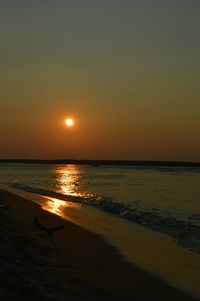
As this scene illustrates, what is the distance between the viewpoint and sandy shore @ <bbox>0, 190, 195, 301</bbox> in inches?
300

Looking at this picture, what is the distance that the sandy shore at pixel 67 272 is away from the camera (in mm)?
7629

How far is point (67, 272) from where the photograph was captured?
29.9ft

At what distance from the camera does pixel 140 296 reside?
8125 mm

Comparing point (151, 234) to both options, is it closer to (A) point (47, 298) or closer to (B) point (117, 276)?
(B) point (117, 276)

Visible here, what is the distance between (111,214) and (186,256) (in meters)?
11.2

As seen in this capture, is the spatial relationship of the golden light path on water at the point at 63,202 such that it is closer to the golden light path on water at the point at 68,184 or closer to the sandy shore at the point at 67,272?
the golden light path on water at the point at 68,184

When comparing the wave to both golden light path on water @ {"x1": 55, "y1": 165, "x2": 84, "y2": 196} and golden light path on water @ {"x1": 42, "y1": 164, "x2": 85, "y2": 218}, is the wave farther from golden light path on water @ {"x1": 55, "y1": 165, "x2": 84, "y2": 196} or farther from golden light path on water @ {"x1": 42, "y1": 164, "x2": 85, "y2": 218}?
golden light path on water @ {"x1": 55, "y1": 165, "x2": 84, "y2": 196}

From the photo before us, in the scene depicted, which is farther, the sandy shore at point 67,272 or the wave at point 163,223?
the wave at point 163,223

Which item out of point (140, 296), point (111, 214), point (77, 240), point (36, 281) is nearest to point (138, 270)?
point (140, 296)

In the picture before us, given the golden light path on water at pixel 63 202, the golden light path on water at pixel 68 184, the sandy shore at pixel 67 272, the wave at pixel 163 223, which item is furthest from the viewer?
the golden light path on water at pixel 68 184

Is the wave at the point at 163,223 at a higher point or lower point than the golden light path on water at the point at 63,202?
lower

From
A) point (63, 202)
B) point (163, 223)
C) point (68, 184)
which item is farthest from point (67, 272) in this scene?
point (68, 184)

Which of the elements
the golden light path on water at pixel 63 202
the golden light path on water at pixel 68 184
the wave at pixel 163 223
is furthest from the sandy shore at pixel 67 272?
the golden light path on water at pixel 68 184

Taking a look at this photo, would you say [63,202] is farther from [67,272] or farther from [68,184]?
[68,184]
